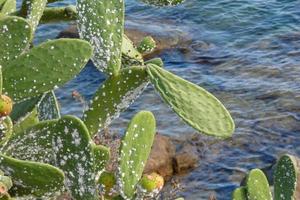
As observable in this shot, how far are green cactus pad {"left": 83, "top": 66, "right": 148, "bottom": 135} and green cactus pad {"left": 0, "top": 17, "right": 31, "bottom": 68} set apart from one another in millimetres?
224

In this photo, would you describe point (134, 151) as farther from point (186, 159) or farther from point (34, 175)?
point (186, 159)

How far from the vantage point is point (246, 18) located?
40.9ft

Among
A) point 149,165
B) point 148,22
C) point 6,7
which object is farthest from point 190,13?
point 6,7

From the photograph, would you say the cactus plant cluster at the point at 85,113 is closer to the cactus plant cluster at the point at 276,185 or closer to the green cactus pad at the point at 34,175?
the green cactus pad at the point at 34,175

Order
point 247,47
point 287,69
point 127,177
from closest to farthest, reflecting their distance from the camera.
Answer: point 127,177 → point 287,69 → point 247,47

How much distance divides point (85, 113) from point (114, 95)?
6cm

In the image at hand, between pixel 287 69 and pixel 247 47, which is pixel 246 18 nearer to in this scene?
pixel 247 47

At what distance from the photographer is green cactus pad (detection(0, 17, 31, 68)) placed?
108cm

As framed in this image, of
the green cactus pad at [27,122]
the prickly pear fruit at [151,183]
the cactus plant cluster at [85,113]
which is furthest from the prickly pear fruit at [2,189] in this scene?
the green cactus pad at [27,122]

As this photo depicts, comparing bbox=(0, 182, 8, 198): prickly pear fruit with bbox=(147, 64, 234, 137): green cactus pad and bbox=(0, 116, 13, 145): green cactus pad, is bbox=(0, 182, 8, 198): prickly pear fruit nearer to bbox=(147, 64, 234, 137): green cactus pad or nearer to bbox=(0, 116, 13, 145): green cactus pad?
bbox=(0, 116, 13, 145): green cactus pad

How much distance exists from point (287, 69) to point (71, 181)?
31.3ft

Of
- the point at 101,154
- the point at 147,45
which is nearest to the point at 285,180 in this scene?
the point at 147,45

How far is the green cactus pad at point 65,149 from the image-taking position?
3.46ft

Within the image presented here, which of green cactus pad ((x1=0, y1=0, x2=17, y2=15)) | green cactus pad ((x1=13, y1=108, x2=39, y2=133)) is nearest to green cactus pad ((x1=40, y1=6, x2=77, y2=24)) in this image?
green cactus pad ((x1=0, y1=0, x2=17, y2=15))
